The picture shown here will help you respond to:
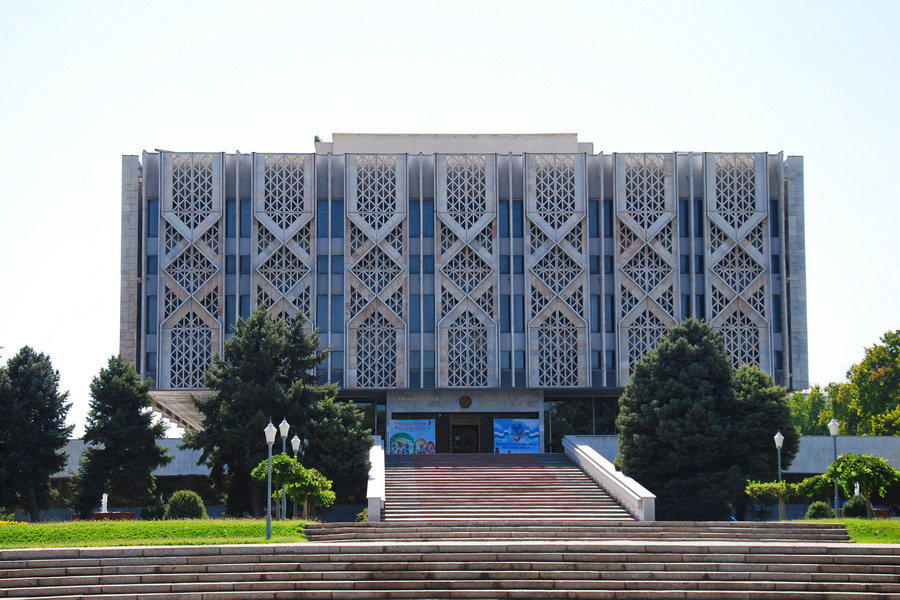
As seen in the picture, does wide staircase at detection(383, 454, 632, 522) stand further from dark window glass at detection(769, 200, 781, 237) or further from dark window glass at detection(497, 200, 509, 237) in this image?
dark window glass at detection(769, 200, 781, 237)

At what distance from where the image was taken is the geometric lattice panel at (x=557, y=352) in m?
52.8

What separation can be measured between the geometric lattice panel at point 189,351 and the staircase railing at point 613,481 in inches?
649

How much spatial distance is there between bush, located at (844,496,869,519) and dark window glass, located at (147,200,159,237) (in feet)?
108

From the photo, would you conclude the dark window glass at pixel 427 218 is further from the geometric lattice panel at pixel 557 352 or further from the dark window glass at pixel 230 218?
the dark window glass at pixel 230 218

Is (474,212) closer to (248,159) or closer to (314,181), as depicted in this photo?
(314,181)

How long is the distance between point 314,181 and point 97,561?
30.2 meters

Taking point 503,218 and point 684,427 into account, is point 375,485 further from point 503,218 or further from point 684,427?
point 503,218

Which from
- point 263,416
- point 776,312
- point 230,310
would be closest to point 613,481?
point 263,416

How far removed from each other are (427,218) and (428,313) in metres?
4.45

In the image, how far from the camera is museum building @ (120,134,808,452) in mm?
52812

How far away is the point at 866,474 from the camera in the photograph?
31719 millimetres

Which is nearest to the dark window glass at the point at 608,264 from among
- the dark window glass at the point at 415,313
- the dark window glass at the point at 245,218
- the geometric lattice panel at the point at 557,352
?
the geometric lattice panel at the point at 557,352

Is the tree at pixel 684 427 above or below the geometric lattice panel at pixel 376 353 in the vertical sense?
below

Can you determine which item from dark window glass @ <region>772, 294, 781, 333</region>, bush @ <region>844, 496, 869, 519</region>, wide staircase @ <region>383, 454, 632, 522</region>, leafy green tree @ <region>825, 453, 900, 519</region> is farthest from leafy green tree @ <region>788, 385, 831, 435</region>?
leafy green tree @ <region>825, 453, 900, 519</region>
